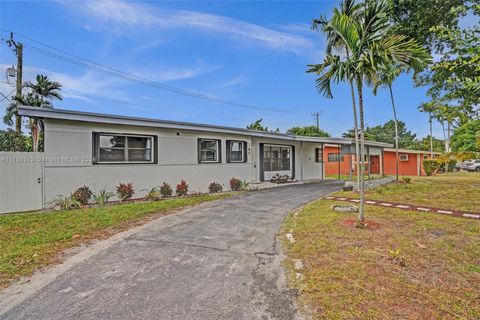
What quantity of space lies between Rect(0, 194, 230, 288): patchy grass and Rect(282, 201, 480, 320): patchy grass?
362 cm

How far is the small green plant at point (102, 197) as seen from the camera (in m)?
7.80

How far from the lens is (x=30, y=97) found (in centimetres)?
1570

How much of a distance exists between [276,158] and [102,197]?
974 centimetres

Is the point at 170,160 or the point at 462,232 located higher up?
the point at 170,160

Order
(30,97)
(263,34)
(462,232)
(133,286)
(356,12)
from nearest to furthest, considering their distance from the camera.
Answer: (133,286) < (462,232) < (356,12) < (263,34) < (30,97)

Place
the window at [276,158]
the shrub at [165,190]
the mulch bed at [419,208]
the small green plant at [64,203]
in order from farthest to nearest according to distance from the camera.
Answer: the window at [276,158]
the shrub at [165,190]
the small green plant at [64,203]
the mulch bed at [419,208]

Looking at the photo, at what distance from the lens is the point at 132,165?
8.93 m

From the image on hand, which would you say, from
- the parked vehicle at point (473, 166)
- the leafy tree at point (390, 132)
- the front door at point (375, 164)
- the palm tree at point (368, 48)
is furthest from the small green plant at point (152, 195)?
the leafy tree at point (390, 132)

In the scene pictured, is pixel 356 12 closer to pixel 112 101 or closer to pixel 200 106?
pixel 112 101

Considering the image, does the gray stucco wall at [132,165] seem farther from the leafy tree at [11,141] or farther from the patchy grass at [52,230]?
the leafy tree at [11,141]

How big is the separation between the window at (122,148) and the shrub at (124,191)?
89cm

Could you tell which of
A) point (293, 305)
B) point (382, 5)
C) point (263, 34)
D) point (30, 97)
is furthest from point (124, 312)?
point (30, 97)

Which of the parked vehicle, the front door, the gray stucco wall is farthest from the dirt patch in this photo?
the parked vehicle

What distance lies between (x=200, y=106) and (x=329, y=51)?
26392 mm
